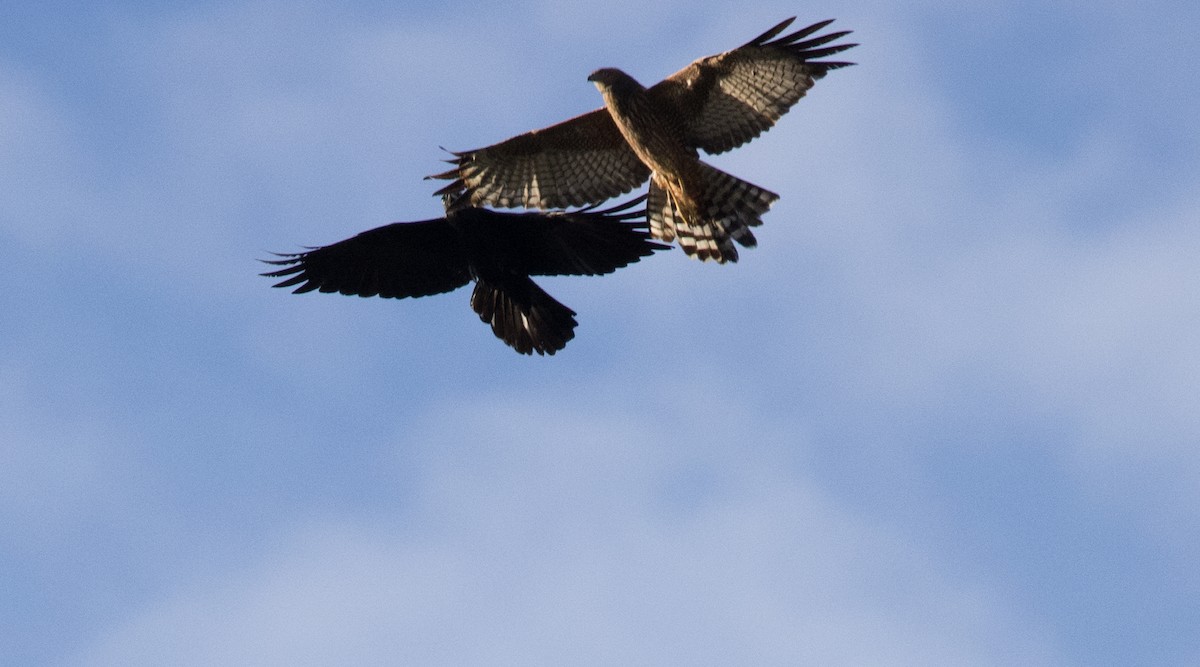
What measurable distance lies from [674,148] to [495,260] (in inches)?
62.7

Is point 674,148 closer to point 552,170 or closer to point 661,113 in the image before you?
point 661,113

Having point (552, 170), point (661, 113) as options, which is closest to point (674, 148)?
point (661, 113)

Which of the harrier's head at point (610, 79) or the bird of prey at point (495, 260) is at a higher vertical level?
the harrier's head at point (610, 79)

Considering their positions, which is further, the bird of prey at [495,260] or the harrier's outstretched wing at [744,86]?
the bird of prey at [495,260]

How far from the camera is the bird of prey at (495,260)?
15898mm

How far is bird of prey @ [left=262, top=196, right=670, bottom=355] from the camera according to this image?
1590 centimetres

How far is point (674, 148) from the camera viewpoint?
15375 millimetres

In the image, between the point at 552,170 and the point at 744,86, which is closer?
the point at 744,86

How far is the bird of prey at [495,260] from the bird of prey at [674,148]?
16 centimetres

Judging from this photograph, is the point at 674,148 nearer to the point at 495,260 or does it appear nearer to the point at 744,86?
the point at 744,86

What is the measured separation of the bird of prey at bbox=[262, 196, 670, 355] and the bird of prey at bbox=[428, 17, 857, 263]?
0.54 ft

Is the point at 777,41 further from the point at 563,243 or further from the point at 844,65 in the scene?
the point at 563,243

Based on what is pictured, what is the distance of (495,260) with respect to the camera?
1606cm

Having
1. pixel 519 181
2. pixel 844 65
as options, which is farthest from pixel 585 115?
pixel 844 65
